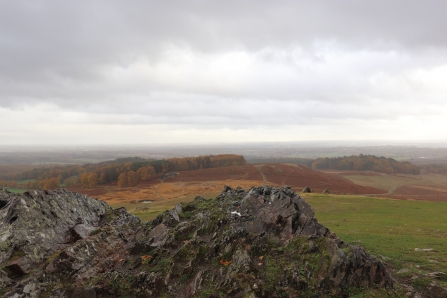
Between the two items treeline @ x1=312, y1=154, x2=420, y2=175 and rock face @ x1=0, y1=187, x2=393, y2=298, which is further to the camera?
treeline @ x1=312, y1=154, x2=420, y2=175

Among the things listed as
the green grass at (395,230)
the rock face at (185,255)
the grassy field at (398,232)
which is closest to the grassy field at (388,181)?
the green grass at (395,230)

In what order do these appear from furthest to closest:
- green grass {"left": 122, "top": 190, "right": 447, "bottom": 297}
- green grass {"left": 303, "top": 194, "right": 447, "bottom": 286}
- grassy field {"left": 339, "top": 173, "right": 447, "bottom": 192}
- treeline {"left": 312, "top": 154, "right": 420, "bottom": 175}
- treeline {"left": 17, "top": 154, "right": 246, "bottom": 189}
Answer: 1. treeline {"left": 312, "top": 154, "right": 420, "bottom": 175}
2. grassy field {"left": 339, "top": 173, "right": 447, "bottom": 192}
3. treeline {"left": 17, "top": 154, "right": 246, "bottom": 189}
4. green grass {"left": 303, "top": 194, "right": 447, "bottom": 286}
5. green grass {"left": 122, "top": 190, "right": 447, "bottom": 297}

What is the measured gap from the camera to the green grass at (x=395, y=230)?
18.1 metres

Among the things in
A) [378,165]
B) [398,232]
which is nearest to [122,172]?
[398,232]

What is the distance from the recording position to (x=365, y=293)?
12.8 metres

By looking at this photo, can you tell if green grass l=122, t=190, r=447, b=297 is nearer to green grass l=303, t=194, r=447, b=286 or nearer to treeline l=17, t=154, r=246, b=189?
green grass l=303, t=194, r=447, b=286

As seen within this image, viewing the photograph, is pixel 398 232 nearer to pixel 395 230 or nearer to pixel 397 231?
pixel 397 231

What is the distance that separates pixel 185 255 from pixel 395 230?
82.4 feet

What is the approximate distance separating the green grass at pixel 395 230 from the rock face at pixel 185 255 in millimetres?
6256

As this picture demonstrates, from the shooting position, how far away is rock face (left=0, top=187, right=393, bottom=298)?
13672 millimetres

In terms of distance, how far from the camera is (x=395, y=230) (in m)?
28.1

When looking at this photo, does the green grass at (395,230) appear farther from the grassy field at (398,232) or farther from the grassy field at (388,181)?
the grassy field at (388,181)

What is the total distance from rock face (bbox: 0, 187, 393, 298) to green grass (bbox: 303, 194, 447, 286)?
6.26m

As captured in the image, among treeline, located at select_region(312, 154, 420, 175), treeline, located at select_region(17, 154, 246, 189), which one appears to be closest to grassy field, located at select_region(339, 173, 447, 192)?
treeline, located at select_region(312, 154, 420, 175)
